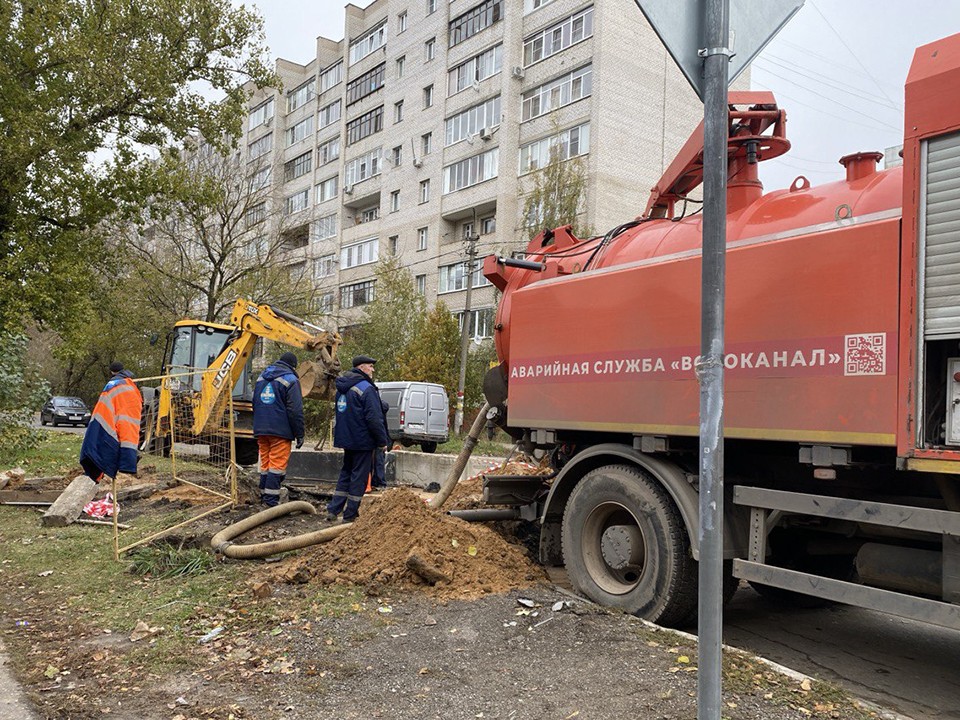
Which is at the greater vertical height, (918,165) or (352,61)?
(352,61)

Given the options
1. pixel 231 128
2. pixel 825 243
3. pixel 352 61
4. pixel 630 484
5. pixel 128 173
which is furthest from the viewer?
pixel 352 61

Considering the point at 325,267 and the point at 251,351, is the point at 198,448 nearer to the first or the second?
the point at 251,351

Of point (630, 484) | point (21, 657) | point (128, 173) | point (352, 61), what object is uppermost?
point (352, 61)

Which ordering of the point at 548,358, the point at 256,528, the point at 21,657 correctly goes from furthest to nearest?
the point at 256,528 < the point at 548,358 < the point at 21,657

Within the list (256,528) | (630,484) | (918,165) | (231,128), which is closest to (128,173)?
(231,128)

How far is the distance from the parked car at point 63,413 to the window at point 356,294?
14.0m

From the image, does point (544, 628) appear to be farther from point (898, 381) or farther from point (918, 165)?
point (918, 165)

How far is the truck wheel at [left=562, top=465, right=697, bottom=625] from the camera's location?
16.4 ft

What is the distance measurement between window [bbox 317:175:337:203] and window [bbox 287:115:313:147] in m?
4.37

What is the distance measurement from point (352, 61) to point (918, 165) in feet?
154

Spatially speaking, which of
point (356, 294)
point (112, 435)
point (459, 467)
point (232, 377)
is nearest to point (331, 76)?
point (356, 294)

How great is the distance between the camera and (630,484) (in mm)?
5344

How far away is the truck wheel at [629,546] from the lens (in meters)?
4.99

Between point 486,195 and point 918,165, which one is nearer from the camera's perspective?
point 918,165
